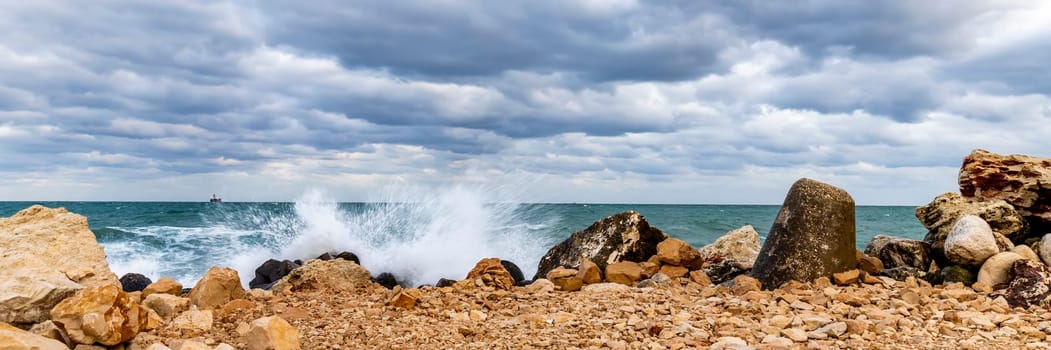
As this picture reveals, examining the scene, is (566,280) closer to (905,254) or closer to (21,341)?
(905,254)

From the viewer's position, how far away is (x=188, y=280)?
16219 millimetres

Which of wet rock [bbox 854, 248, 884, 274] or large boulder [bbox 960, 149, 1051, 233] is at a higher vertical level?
large boulder [bbox 960, 149, 1051, 233]

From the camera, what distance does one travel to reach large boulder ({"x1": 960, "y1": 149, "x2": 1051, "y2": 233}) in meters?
8.40

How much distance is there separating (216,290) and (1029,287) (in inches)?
291

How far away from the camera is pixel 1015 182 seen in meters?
8.55

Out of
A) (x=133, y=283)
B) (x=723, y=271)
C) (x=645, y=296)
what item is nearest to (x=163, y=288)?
(x=645, y=296)

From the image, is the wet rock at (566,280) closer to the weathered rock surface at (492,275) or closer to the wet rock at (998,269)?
the weathered rock surface at (492,275)

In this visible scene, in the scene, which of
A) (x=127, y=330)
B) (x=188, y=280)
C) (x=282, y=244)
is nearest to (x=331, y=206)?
(x=282, y=244)

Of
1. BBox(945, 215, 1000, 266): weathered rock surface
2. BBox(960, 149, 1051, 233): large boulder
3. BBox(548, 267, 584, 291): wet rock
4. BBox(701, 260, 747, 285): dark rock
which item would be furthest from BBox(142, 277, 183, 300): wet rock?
BBox(960, 149, 1051, 233): large boulder

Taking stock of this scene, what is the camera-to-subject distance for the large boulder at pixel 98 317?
16.6 ft

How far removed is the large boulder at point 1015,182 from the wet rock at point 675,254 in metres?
3.61

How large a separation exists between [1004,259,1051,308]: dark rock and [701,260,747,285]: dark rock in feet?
8.44

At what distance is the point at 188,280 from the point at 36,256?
9.60 meters

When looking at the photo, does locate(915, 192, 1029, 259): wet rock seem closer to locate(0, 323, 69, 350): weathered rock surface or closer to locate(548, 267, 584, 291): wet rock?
locate(548, 267, 584, 291): wet rock
